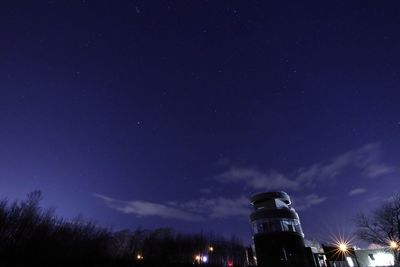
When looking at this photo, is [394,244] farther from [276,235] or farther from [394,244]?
[276,235]

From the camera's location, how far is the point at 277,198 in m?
57.2

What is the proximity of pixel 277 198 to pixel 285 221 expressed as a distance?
543 centimetres

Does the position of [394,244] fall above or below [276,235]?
below

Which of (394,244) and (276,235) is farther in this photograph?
(394,244)

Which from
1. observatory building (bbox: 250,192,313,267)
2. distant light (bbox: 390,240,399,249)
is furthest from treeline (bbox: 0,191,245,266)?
distant light (bbox: 390,240,399,249)

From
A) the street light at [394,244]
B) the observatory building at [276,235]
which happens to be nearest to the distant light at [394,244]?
the street light at [394,244]

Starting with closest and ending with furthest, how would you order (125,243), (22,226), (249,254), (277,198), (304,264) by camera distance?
(304,264)
(22,226)
(277,198)
(249,254)
(125,243)

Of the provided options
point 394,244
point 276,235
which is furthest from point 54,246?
point 394,244

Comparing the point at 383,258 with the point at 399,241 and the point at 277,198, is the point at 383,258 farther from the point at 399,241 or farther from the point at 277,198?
the point at 277,198

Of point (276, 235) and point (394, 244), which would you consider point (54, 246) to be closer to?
point (276, 235)

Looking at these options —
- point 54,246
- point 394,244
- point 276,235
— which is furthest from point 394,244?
point 54,246

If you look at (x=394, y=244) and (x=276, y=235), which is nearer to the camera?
(x=276, y=235)

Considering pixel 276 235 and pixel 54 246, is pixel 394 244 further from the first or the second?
pixel 54 246

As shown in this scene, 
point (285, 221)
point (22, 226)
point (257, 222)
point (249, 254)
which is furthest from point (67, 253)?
point (249, 254)
